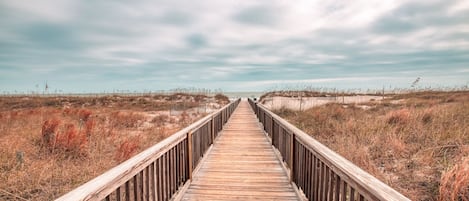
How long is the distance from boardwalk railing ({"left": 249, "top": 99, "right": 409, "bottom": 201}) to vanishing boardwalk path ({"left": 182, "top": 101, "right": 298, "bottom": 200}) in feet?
1.36

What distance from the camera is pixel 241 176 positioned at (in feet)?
14.5

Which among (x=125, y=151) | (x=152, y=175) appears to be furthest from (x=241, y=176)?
(x=125, y=151)

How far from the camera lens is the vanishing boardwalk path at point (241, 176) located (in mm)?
3596

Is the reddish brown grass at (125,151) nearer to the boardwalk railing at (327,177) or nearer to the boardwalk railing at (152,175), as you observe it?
the boardwalk railing at (152,175)

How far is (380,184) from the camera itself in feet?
5.29

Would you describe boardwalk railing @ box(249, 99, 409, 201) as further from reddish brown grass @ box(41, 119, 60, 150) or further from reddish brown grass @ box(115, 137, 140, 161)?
reddish brown grass @ box(41, 119, 60, 150)

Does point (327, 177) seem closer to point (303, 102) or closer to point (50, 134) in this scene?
point (50, 134)

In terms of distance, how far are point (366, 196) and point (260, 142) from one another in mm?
5766

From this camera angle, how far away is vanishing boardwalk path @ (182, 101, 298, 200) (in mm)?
3596

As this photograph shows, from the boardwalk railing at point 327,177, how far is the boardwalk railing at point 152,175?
1.73 m

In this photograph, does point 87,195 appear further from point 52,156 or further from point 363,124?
point 363,124

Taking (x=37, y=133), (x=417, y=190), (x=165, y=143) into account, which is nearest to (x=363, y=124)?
(x=417, y=190)

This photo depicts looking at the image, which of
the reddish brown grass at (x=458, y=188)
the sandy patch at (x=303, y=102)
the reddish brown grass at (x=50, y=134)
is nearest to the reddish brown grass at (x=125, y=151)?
the reddish brown grass at (x=50, y=134)

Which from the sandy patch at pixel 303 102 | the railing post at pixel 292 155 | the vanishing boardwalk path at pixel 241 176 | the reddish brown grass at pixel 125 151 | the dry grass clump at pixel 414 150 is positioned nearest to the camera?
the vanishing boardwalk path at pixel 241 176
